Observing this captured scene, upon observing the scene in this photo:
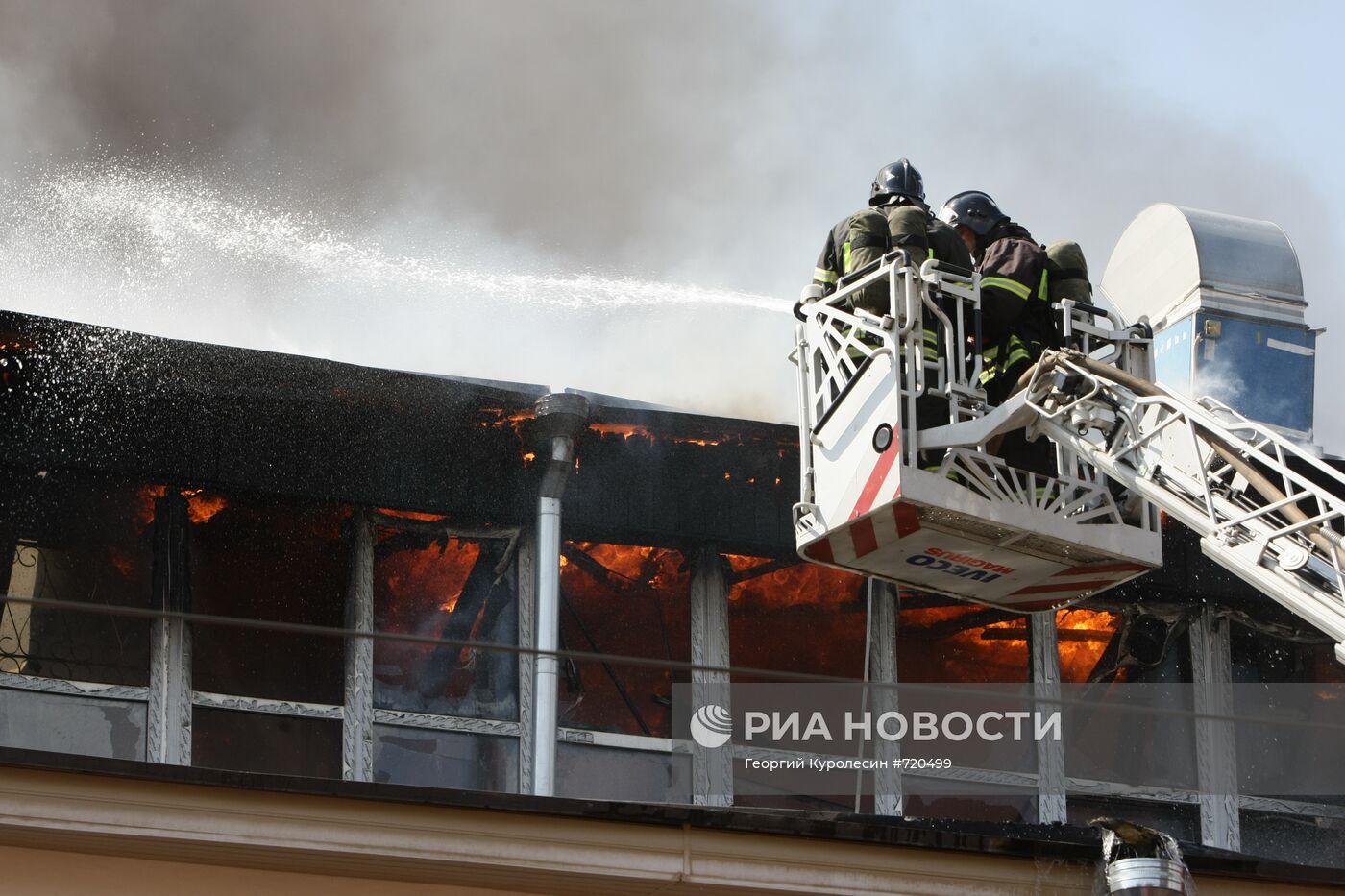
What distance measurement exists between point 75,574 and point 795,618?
14.3ft

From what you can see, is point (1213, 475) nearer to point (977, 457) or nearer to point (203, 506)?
point (977, 457)

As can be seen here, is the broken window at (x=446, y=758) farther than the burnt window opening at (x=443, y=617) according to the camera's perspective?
No

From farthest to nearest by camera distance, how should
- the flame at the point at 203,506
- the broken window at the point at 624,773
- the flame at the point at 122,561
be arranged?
1. the broken window at the point at 624,773
2. the flame at the point at 203,506
3. the flame at the point at 122,561

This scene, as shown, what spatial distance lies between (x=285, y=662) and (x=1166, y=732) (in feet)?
18.6

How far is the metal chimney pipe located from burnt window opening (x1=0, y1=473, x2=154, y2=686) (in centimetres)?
222

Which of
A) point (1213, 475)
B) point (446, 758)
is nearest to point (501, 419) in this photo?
point (446, 758)

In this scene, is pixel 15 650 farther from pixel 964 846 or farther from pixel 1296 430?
pixel 1296 430

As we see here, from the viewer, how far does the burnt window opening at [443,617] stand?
1013 centimetres

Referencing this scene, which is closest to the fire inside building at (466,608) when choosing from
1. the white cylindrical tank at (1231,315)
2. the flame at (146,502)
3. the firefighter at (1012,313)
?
the flame at (146,502)

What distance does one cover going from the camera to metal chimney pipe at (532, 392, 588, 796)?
32.4 ft

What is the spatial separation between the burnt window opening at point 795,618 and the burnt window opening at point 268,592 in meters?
2.50

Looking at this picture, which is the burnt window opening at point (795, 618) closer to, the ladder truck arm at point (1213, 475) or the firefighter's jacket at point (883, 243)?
the firefighter's jacket at point (883, 243)

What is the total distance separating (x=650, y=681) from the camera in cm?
1059

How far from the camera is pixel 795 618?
11.1 meters
